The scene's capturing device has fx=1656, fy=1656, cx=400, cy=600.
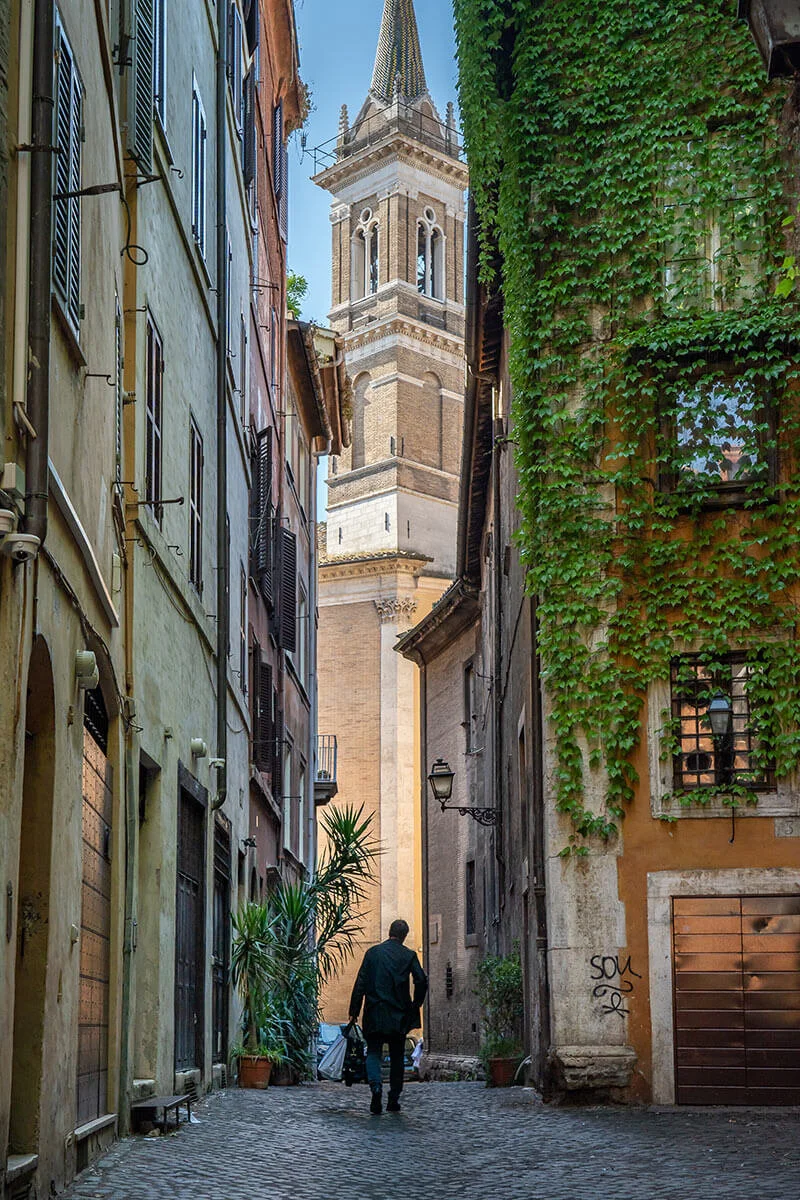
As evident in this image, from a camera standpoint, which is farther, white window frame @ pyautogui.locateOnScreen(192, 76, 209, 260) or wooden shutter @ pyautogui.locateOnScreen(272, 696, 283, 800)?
wooden shutter @ pyautogui.locateOnScreen(272, 696, 283, 800)

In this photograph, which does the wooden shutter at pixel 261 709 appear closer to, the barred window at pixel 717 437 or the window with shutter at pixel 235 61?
the window with shutter at pixel 235 61

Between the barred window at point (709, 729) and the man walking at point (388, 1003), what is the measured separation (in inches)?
130

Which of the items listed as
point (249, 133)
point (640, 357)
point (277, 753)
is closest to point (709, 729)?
point (640, 357)

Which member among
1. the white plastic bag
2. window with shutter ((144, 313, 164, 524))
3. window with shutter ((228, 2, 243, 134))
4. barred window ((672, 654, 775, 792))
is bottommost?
the white plastic bag

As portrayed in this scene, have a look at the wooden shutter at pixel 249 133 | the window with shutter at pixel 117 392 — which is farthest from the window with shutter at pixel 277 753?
the window with shutter at pixel 117 392

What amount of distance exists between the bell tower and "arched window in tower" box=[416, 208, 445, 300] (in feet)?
0.14

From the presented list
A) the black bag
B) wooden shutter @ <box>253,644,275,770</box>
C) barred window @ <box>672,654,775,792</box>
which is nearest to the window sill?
the black bag

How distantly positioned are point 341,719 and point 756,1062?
4154 cm

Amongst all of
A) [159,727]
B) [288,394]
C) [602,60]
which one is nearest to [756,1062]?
[159,727]

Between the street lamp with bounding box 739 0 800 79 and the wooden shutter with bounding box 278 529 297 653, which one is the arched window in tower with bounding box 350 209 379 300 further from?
the street lamp with bounding box 739 0 800 79

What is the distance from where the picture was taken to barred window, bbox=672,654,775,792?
1483 centimetres

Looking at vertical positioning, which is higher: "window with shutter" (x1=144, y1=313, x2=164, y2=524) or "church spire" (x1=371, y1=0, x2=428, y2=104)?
"church spire" (x1=371, y1=0, x2=428, y2=104)

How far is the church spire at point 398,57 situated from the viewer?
65.0 meters

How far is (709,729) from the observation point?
15.0 metres
